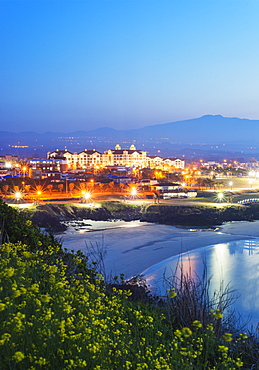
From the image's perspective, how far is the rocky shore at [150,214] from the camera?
21.4 m

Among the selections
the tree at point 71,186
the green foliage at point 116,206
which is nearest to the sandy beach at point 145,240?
the green foliage at point 116,206

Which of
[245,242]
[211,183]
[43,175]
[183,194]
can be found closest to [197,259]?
[245,242]

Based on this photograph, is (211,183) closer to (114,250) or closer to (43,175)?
(43,175)

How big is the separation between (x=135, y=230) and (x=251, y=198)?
55.7 ft

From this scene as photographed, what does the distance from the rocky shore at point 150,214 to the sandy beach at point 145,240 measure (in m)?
1.35

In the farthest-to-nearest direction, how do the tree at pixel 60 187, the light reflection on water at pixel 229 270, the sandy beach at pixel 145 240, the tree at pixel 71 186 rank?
the tree at pixel 60 187 → the tree at pixel 71 186 → the sandy beach at pixel 145 240 → the light reflection on water at pixel 229 270

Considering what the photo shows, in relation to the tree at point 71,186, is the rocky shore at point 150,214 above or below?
below

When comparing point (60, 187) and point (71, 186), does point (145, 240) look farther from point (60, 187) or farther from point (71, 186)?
point (60, 187)

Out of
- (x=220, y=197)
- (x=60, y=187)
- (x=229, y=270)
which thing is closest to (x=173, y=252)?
(x=229, y=270)

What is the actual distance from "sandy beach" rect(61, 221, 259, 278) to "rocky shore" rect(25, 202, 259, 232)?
1.35m

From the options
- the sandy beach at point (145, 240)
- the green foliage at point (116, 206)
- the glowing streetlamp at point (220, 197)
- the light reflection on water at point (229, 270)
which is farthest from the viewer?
the glowing streetlamp at point (220, 197)

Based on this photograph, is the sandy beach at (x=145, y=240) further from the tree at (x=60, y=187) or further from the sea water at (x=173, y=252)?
the tree at (x=60, y=187)

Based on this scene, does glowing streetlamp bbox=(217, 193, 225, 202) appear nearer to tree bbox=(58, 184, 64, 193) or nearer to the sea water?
the sea water

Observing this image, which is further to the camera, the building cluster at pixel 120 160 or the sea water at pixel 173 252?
the building cluster at pixel 120 160
